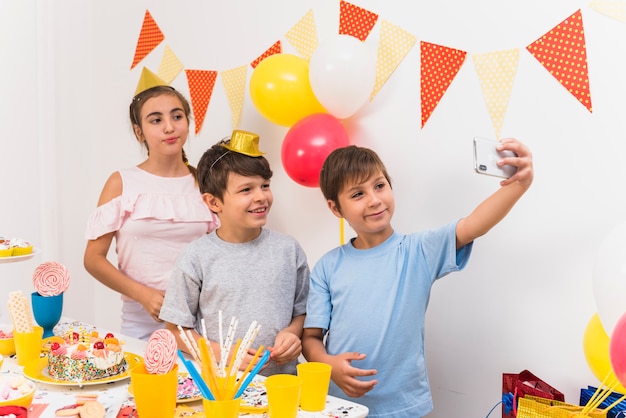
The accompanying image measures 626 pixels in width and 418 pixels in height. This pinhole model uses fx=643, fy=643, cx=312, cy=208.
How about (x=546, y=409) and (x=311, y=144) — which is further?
(x=311, y=144)

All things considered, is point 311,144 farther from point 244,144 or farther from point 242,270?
point 242,270

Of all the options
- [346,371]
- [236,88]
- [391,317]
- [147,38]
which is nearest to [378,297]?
[391,317]

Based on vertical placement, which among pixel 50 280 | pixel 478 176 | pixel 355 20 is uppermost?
pixel 355 20

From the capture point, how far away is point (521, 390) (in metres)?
1.47

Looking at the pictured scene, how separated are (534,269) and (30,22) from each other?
2664 millimetres

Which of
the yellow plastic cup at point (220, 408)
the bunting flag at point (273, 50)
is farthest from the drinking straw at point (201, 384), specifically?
the bunting flag at point (273, 50)

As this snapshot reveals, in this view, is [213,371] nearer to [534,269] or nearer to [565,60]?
[534,269]

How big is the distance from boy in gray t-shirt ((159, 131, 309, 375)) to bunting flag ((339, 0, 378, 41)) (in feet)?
1.91

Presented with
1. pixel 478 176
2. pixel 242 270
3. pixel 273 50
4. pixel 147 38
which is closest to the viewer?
pixel 242 270

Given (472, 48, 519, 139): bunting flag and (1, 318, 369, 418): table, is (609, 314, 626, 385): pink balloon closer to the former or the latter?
(1, 318, 369, 418): table

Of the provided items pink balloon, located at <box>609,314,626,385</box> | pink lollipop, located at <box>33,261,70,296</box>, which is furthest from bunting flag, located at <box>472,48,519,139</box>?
pink lollipop, located at <box>33,261,70,296</box>

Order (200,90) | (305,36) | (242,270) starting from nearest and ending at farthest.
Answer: (242,270) < (305,36) < (200,90)

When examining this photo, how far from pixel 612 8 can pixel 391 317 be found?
0.92 metres

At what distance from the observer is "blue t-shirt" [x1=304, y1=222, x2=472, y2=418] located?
156 cm
